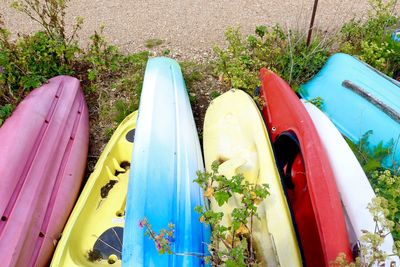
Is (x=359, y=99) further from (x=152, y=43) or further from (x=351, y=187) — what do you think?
(x=152, y=43)

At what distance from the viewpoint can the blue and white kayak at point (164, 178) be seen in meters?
2.00

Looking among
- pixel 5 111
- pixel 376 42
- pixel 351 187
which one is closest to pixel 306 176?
pixel 351 187

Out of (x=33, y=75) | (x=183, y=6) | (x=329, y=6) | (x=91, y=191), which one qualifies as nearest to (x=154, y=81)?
(x=91, y=191)

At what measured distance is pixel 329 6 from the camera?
15.7 ft

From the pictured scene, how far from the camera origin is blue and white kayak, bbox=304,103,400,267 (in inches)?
80.1

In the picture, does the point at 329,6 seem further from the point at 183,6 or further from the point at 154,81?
the point at 154,81

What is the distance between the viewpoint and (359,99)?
120 inches

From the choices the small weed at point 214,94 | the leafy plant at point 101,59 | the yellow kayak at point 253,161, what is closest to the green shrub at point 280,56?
the small weed at point 214,94

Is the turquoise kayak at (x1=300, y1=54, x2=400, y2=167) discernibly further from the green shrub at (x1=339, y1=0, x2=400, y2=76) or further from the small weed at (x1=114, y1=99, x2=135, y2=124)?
the small weed at (x1=114, y1=99, x2=135, y2=124)

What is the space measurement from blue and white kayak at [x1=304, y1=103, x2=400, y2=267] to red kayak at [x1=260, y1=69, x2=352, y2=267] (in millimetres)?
113

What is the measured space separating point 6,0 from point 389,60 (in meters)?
4.38

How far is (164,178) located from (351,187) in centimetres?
105

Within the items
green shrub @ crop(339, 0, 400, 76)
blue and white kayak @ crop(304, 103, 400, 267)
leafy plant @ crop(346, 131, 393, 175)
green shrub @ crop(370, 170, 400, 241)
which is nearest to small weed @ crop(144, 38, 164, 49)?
green shrub @ crop(339, 0, 400, 76)

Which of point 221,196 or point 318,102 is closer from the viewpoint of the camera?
point 221,196
